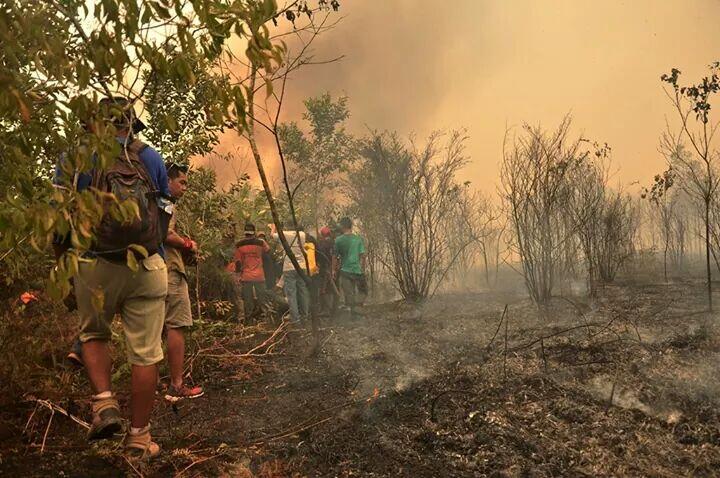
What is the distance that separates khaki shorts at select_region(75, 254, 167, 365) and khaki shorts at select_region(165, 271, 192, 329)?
0.86 meters

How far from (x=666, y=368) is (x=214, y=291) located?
5111 millimetres

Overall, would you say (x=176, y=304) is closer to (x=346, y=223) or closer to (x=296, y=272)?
(x=296, y=272)

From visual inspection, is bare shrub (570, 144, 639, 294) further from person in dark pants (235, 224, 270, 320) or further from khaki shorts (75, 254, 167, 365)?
khaki shorts (75, 254, 167, 365)

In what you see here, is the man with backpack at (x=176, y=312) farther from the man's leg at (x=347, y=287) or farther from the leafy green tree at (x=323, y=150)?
the leafy green tree at (x=323, y=150)

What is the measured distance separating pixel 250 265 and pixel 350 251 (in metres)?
1.58

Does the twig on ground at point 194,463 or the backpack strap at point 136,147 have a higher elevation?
the backpack strap at point 136,147

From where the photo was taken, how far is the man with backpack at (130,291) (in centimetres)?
211

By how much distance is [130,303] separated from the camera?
7.47 feet

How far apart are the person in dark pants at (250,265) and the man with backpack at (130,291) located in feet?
14.4

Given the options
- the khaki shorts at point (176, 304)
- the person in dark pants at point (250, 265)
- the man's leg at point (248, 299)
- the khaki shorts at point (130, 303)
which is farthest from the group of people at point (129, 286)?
the man's leg at point (248, 299)

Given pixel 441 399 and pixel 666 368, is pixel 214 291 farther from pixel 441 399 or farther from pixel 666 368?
pixel 666 368

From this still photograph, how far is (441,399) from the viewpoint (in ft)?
11.3

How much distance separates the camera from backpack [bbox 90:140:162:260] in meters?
2.08

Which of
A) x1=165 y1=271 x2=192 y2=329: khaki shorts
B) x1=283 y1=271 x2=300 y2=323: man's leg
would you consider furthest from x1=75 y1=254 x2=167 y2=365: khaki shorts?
x1=283 y1=271 x2=300 y2=323: man's leg
